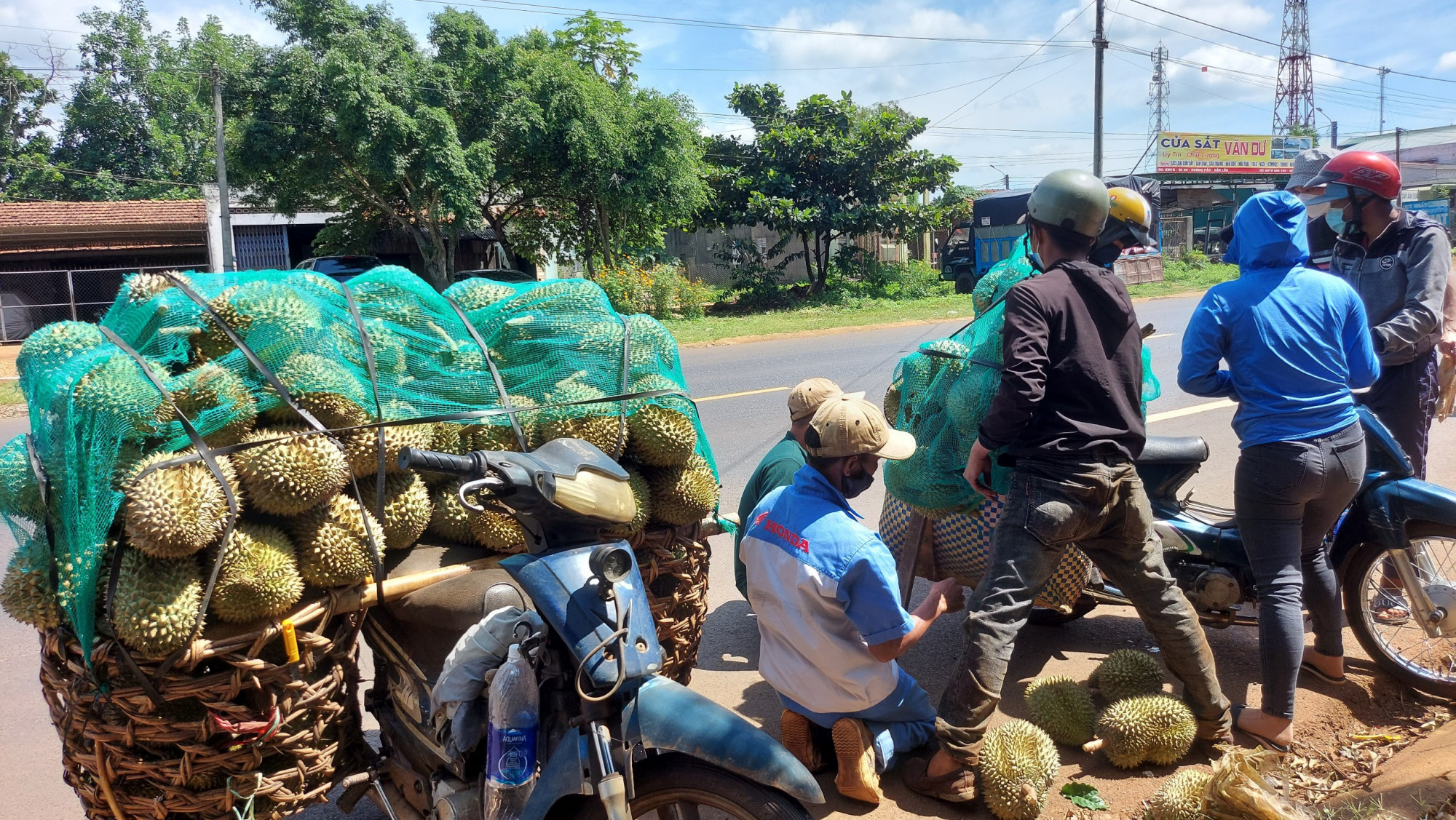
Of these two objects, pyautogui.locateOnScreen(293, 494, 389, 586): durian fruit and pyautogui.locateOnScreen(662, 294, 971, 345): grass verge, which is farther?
pyautogui.locateOnScreen(662, 294, 971, 345): grass verge

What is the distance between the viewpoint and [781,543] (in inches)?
109

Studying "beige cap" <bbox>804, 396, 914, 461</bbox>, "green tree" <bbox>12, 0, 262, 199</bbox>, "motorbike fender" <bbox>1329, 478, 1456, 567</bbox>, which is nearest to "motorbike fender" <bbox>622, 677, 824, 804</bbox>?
"beige cap" <bbox>804, 396, 914, 461</bbox>

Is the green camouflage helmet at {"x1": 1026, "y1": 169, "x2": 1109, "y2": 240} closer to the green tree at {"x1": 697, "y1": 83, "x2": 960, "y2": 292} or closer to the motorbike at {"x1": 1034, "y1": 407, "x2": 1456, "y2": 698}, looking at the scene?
the motorbike at {"x1": 1034, "y1": 407, "x2": 1456, "y2": 698}

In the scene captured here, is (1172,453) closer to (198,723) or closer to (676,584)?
(676,584)

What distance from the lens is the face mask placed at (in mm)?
2740

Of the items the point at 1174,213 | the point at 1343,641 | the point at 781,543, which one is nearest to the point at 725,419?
the point at 1343,641

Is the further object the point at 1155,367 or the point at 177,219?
the point at 177,219

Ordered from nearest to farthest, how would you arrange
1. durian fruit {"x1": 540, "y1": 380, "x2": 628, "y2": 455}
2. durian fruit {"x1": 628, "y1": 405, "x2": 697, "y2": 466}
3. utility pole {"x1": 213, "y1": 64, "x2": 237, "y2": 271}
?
durian fruit {"x1": 540, "y1": 380, "x2": 628, "y2": 455}, durian fruit {"x1": 628, "y1": 405, "x2": 697, "y2": 466}, utility pole {"x1": 213, "y1": 64, "x2": 237, "y2": 271}

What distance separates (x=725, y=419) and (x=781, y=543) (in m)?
6.10

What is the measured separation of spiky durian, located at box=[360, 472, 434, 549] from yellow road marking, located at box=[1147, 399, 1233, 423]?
23.6 ft

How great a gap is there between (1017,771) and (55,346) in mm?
3013

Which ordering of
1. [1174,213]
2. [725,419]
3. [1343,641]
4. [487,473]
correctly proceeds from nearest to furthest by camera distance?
[487,473] < [1343,641] < [725,419] < [1174,213]

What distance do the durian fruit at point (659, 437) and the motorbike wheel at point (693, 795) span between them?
1217mm

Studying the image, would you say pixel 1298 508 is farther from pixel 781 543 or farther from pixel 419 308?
pixel 419 308
